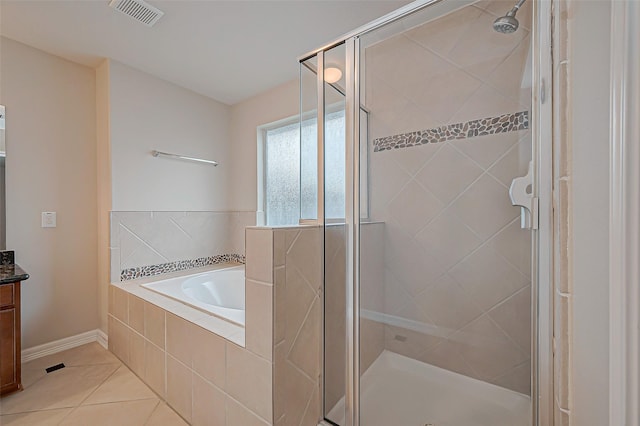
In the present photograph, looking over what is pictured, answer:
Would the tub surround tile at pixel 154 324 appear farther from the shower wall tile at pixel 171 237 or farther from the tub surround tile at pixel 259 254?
the tub surround tile at pixel 259 254

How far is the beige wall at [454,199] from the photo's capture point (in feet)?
4.27

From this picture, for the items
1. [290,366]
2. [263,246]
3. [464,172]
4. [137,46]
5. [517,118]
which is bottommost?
[290,366]

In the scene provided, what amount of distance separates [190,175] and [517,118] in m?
2.56

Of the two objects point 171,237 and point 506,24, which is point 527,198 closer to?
point 506,24

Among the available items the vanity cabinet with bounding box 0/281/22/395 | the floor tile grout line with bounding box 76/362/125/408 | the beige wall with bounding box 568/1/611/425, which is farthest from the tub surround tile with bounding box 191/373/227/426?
the beige wall with bounding box 568/1/611/425

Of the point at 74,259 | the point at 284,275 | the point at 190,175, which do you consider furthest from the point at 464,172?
the point at 74,259

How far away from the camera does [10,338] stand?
59.2 inches

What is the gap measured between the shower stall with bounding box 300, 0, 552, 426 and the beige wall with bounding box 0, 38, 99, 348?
6.27 ft

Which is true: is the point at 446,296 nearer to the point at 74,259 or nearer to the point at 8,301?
the point at 8,301

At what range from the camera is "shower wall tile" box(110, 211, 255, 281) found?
2.14 m

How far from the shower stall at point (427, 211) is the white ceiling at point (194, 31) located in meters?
0.54

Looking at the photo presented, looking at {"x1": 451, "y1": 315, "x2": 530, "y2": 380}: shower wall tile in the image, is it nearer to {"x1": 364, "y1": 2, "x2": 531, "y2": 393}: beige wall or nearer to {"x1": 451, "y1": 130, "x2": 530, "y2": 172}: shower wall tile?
{"x1": 364, "y1": 2, "x2": 531, "y2": 393}: beige wall

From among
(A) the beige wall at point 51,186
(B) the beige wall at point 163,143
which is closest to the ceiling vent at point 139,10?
(B) the beige wall at point 163,143

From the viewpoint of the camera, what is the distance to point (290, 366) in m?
1.09
